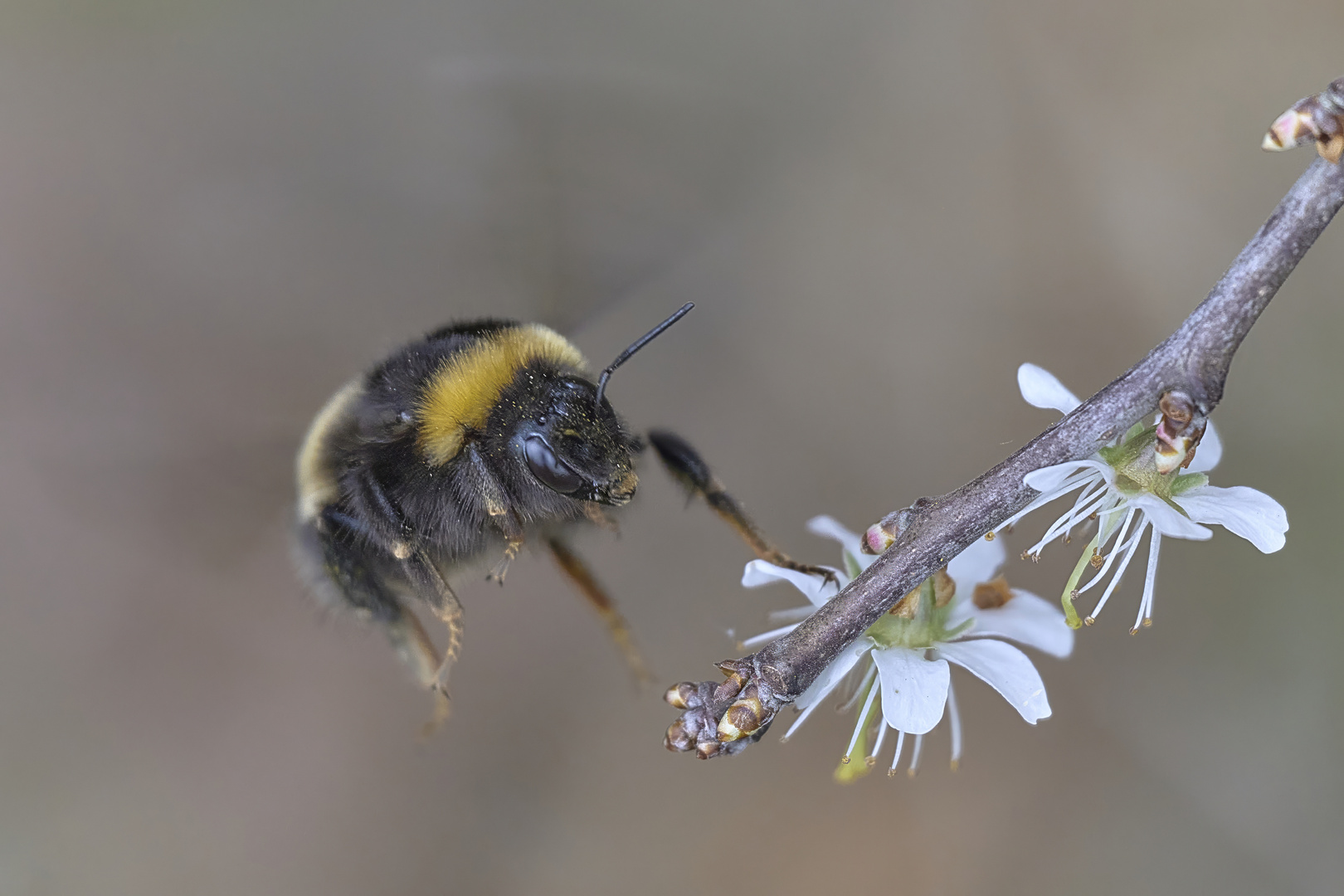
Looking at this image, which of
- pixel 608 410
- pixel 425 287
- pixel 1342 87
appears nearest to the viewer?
pixel 1342 87

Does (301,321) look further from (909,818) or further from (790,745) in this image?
(909,818)

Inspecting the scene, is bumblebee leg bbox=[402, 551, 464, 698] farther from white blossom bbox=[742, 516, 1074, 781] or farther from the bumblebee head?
white blossom bbox=[742, 516, 1074, 781]

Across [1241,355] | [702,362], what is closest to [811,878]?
[702,362]

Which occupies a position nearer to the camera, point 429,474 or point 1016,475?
point 1016,475

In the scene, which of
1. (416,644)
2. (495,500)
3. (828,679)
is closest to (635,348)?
(495,500)

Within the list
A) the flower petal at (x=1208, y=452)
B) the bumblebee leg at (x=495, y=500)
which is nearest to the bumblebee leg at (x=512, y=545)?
the bumblebee leg at (x=495, y=500)

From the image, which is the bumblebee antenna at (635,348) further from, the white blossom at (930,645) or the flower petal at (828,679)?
the flower petal at (828,679)

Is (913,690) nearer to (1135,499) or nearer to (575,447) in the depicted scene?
(1135,499)
